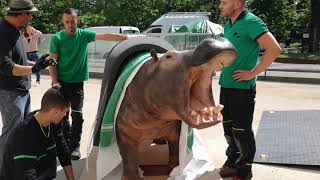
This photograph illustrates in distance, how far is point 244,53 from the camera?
411 cm

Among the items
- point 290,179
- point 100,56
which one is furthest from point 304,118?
point 100,56

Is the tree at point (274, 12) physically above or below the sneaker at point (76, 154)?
above

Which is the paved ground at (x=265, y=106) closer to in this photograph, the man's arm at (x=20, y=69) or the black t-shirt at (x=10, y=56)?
the black t-shirt at (x=10, y=56)

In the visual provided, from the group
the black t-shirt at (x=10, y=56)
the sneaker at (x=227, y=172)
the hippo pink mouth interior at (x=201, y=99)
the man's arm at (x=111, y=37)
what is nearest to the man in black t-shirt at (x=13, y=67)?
the black t-shirt at (x=10, y=56)

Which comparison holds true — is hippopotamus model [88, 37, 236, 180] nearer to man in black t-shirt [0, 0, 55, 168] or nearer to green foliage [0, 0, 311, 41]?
man in black t-shirt [0, 0, 55, 168]

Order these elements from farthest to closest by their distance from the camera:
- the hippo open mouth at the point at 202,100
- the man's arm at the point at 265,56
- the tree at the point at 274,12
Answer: the tree at the point at 274,12 → the man's arm at the point at 265,56 → the hippo open mouth at the point at 202,100

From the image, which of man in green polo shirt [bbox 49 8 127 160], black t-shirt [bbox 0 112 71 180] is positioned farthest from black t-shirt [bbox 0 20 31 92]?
black t-shirt [bbox 0 112 71 180]

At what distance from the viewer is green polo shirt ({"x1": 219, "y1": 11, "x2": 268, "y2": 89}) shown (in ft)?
13.2

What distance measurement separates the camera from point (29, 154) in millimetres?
3113

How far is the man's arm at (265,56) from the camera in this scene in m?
3.97

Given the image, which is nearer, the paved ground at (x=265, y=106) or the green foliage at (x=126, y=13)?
the paved ground at (x=265, y=106)

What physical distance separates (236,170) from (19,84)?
82.6 inches

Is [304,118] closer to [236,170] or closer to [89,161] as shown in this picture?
[236,170]

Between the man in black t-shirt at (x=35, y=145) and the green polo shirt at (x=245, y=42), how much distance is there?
1.59 metres
